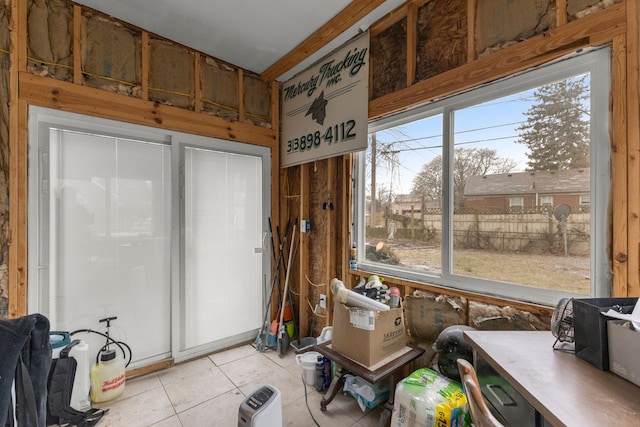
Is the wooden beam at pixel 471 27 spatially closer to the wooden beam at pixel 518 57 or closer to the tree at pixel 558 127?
the wooden beam at pixel 518 57

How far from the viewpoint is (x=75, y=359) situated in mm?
1912

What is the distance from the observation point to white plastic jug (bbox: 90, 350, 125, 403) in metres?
2.08

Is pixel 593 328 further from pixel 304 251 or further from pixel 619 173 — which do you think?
pixel 304 251

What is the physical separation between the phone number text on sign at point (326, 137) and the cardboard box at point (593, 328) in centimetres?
187

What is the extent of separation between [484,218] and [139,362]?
10.1 feet

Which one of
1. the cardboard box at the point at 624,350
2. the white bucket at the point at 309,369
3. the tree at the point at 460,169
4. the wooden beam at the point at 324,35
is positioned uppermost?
the wooden beam at the point at 324,35

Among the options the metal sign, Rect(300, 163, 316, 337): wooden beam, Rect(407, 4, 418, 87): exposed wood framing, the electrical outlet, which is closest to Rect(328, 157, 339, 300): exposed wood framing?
the electrical outlet

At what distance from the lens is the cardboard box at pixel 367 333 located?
5.81ft

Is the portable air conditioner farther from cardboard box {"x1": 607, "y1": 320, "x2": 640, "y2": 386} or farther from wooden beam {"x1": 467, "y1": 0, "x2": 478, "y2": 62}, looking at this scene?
wooden beam {"x1": 467, "y1": 0, "x2": 478, "y2": 62}

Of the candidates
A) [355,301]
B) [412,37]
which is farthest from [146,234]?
[412,37]

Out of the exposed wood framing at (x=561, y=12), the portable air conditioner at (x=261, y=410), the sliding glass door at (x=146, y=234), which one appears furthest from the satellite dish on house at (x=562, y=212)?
the sliding glass door at (x=146, y=234)

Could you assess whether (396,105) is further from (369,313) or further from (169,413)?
(169,413)

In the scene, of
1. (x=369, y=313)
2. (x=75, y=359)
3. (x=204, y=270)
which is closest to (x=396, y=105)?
(x=369, y=313)

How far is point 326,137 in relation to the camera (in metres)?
2.72
